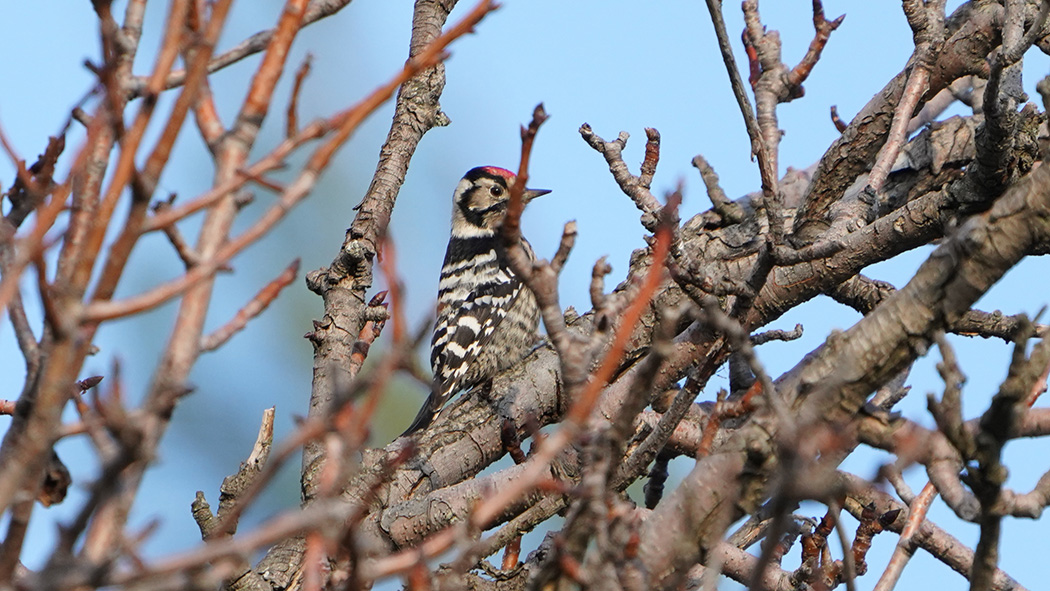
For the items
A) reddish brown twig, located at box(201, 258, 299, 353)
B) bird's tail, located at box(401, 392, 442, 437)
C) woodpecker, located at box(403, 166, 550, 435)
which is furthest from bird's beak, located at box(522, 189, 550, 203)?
reddish brown twig, located at box(201, 258, 299, 353)

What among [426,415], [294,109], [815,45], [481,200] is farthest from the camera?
[481,200]

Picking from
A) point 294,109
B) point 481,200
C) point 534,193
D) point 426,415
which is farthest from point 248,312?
point 481,200

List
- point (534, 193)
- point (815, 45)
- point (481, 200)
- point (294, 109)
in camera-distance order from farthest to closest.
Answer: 1. point (481, 200)
2. point (534, 193)
3. point (815, 45)
4. point (294, 109)

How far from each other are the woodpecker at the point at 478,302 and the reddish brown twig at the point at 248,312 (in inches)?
173

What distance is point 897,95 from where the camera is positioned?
4160mm

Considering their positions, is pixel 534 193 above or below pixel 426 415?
above

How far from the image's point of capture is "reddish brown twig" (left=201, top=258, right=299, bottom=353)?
159cm

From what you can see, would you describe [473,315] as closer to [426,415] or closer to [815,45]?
[426,415]

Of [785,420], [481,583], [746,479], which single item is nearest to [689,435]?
[481,583]

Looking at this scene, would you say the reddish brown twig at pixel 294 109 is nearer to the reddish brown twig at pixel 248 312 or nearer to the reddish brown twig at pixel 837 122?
the reddish brown twig at pixel 248 312

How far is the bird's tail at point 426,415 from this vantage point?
5426mm

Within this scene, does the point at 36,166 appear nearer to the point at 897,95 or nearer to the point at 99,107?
the point at 99,107

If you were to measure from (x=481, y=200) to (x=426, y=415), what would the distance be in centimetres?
252

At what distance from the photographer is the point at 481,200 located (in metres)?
7.81
